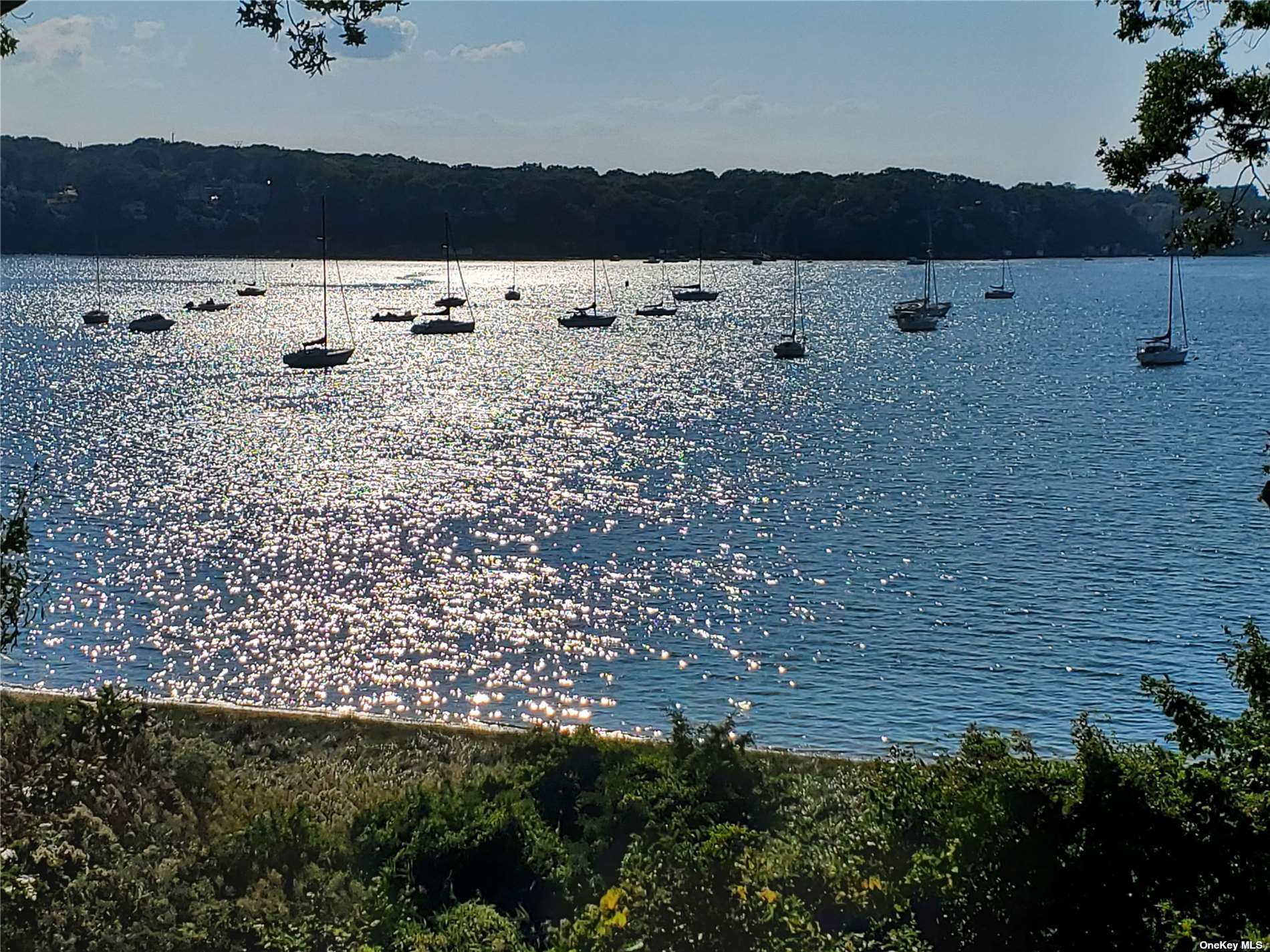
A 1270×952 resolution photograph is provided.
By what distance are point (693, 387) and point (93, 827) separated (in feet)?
224

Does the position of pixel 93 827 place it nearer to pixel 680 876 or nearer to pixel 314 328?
pixel 680 876

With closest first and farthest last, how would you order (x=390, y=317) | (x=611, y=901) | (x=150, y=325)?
1. (x=611, y=901)
2. (x=150, y=325)
3. (x=390, y=317)

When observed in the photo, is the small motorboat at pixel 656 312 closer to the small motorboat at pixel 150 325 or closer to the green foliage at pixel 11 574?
the small motorboat at pixel 150 325

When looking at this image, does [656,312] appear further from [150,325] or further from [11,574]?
[11,574]

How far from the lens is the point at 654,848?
11414 mm

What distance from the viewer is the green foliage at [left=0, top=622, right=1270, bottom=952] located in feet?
31.3

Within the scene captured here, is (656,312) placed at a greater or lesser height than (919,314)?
greater

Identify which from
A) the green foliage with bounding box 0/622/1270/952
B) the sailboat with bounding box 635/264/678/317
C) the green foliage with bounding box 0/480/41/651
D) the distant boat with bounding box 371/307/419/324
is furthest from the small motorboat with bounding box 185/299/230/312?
the green foliage with bounding box 0/480/41/651

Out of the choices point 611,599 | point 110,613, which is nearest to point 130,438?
point 110,613

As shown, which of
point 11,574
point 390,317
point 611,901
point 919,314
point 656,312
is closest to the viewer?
point 611,901

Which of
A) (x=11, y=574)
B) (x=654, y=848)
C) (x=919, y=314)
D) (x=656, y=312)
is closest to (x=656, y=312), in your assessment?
(x=656, y=312)

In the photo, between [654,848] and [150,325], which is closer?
[654,848]

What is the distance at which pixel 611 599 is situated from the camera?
110ft

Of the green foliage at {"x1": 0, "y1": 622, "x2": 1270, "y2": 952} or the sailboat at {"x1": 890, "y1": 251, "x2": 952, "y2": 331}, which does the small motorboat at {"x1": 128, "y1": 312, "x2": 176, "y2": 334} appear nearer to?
the sailboat at {"x1": 890, "y1": 251, "x2": 952, "y2": 331}
